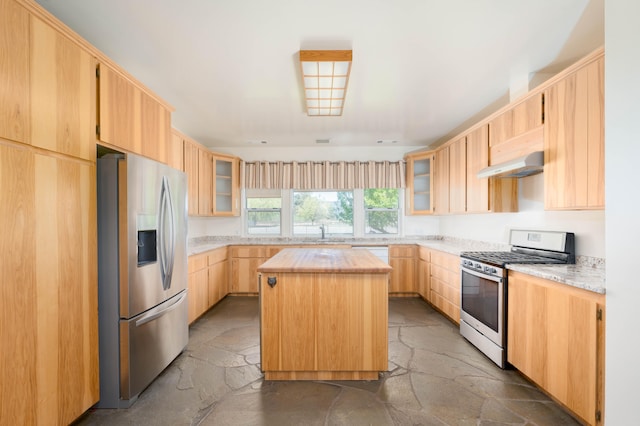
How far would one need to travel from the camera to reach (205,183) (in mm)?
4605

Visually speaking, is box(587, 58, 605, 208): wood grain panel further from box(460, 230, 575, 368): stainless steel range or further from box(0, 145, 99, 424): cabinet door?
box(0, 145, 99, 424): cabinet door

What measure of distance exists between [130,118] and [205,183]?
2443 millimetres

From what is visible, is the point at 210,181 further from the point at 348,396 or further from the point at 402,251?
the point at 348,396

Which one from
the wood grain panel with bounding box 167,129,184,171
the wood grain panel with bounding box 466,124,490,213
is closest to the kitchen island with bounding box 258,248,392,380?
the wood grain panel with bounding box 466,124,490,213

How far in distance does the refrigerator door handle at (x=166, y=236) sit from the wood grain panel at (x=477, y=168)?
A: 335 cm

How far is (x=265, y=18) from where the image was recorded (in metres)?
1.90

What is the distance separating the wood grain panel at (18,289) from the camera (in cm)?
135

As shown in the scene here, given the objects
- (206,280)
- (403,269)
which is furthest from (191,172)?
(403,269)

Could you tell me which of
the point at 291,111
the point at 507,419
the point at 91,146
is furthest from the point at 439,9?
the point at 507,419

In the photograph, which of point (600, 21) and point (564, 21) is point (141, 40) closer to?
point (564, 21)

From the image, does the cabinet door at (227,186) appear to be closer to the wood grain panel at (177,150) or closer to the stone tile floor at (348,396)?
the wood grain panel at (177,150)

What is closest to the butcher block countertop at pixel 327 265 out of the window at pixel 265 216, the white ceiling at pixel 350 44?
the white ceiling at pixel 350 44

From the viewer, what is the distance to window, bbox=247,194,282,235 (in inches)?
215

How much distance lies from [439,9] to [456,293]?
117 inches
